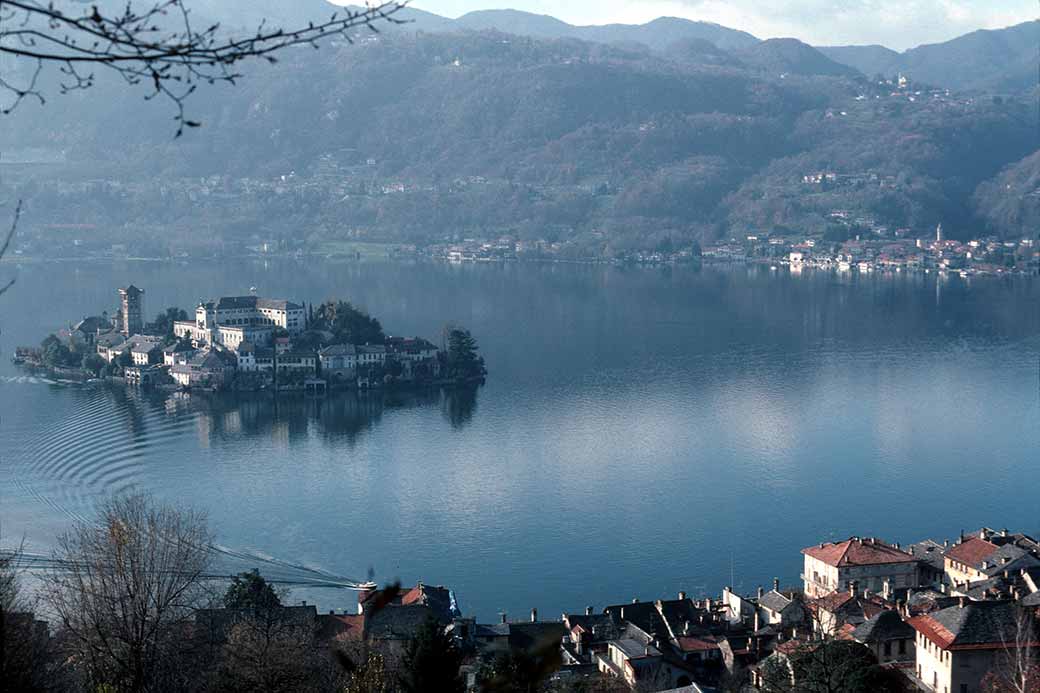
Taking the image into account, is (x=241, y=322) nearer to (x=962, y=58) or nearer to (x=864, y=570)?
(x=864, y=570)

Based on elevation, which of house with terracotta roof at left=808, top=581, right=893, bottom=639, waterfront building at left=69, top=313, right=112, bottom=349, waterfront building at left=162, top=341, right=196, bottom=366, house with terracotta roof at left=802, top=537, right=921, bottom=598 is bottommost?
house with terracotta roof at left=802, top=537, right=921, bottom=598

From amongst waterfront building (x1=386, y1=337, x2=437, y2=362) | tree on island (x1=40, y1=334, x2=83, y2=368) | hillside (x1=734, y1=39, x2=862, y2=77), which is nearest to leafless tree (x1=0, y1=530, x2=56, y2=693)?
waterfront building (x1=386, y1=337, x2=437, y2=362)

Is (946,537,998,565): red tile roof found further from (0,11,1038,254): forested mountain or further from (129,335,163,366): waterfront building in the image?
(0,11,1038,254): forested mountain

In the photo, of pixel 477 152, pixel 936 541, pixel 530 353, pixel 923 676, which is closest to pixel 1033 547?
pixel 936 541

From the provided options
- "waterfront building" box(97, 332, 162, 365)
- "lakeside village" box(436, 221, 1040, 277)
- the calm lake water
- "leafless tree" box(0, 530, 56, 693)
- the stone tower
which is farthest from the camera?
"lakeside village" box(436, 221, 1040, 277)

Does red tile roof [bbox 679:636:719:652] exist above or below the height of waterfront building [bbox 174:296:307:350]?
below

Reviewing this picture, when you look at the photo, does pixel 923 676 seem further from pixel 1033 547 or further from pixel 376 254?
pixel 376 254

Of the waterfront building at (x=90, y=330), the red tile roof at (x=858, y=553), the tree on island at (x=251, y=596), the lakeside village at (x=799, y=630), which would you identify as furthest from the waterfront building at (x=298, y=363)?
the tree on island at (x=251, y=596)

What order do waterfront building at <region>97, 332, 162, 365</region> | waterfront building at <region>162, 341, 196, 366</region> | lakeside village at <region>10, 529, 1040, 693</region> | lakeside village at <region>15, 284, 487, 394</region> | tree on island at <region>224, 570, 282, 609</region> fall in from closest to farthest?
lakeside village at <region>10, 529, 1040, 693</region> < tree on island at <region>224, 570, 282, 609</region> < lakeside village at <region>15, 284, 487, 394</region> < waterfront building at <region>162, 341, 196, 366</region> < waterfront building at <region>97, 332, 162, 365</region>
